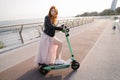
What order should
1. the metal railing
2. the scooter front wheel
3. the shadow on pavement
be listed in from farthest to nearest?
the metal railing, the scooter front wheel, the shadow on pavement

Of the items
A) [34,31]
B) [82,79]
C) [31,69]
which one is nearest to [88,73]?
[82,79]

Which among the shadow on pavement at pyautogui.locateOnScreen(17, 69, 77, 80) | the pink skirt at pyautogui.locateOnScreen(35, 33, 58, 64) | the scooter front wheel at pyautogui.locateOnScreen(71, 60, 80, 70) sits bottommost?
the shadow on pavement at pyautogui.locateOnScreen(17, 69, 77, 80)

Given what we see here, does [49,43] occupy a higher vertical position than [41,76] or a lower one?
higher

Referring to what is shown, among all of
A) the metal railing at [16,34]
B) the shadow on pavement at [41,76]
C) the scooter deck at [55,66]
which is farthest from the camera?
the metal railing at [16,34]

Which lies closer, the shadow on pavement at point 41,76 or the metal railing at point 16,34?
the shadow on pavement at point 41,76

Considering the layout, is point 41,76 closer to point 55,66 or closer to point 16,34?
point 55,66

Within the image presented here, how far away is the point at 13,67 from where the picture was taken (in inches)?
225

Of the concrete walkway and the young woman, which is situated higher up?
the young woman

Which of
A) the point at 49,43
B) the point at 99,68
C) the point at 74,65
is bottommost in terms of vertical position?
the point at 99,68

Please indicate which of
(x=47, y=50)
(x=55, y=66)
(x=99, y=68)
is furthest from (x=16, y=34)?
(x=99, y=68)

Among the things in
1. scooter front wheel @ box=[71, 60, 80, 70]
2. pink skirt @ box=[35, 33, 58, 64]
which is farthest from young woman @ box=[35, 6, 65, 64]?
scooter front wheel @ box=[71, 60, 80, 70]

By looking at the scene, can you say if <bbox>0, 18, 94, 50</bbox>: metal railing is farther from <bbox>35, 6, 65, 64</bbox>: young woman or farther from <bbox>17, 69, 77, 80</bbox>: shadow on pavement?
<bbox>17, 69, 77, 80</bbox>: shadow on pavement

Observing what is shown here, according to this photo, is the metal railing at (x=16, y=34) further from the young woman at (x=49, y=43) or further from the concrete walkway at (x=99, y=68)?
the concrete walkway at (x=99, y=68)

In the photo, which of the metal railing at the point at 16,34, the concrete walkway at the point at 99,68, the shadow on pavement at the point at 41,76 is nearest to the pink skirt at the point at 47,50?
the shadow on pavement at the point at 41,76
